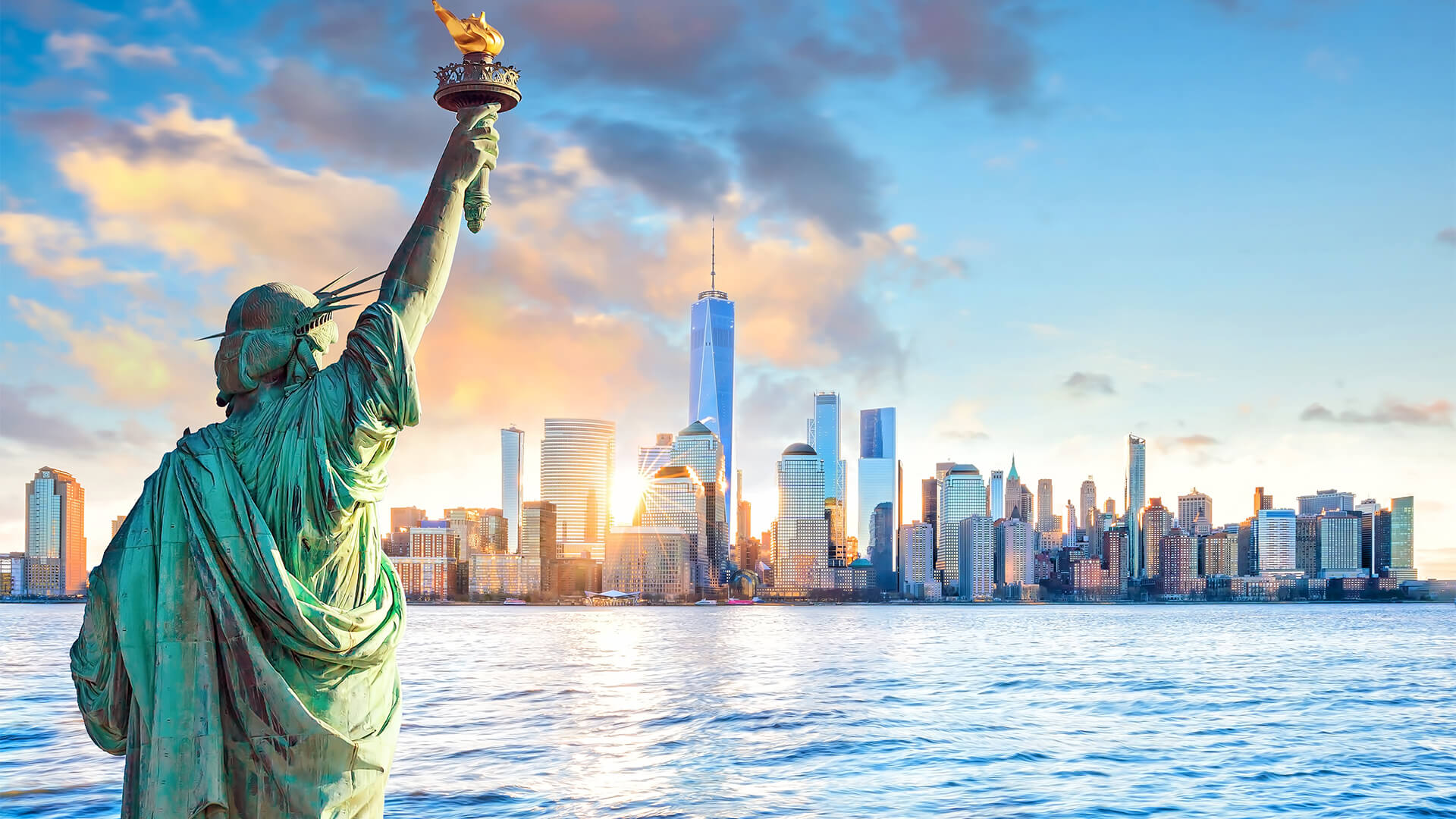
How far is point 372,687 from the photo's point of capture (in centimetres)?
507

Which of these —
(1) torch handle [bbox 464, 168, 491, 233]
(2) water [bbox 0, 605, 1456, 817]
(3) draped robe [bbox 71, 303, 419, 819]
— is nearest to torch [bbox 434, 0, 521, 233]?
(1) torch handle [bbox 464, 168, 491, 233]

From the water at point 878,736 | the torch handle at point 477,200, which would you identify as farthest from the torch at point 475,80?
the water at point 878,736

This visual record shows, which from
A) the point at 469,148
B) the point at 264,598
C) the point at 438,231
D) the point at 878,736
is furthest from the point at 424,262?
the point at 878,736

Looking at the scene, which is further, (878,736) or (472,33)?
(878,736)

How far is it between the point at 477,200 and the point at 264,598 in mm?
1971

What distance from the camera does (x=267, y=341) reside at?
5.05 meters

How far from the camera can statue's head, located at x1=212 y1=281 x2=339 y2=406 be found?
505cm

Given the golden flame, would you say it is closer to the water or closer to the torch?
the torch

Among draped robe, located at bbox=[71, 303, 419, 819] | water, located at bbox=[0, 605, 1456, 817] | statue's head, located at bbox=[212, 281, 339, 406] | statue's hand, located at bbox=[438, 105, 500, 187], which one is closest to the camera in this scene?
draped robe, located at bbox=[71, 303, 419, 819]

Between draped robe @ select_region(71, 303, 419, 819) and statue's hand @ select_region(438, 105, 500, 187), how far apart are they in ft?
2.48

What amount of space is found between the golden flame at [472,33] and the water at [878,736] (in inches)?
544

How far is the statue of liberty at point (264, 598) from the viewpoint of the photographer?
A: 15.5 feet

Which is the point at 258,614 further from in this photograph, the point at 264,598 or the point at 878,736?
the point at 878,736

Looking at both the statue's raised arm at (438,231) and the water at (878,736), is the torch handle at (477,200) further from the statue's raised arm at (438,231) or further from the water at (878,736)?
the water at (878,736)
